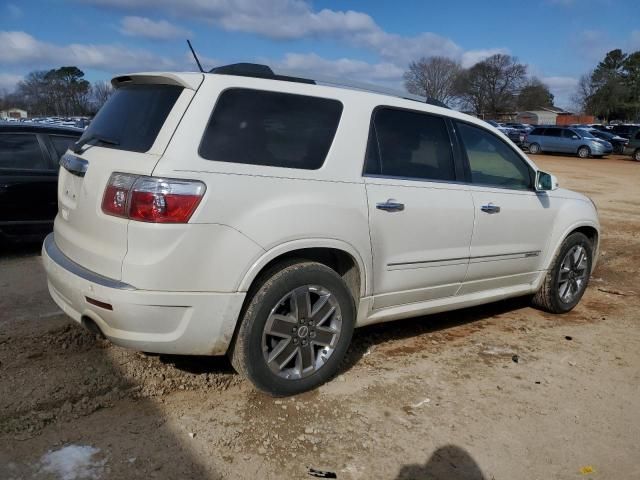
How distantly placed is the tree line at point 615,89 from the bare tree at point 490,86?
10961 mm

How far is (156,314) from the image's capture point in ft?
9.64

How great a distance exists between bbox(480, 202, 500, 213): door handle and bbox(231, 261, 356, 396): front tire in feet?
4.57

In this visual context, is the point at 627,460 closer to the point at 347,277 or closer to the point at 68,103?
the point at 347,277

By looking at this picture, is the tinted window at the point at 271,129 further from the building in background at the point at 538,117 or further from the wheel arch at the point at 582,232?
the building in background at the point at 538,117

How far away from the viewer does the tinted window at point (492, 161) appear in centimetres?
439

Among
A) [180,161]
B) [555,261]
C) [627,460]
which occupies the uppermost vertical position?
[180,161]

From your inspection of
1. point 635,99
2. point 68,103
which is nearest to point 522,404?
point 68,103

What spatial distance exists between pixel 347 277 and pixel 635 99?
291ft

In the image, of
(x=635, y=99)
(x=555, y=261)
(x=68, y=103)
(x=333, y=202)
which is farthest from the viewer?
(x=635, y=99)

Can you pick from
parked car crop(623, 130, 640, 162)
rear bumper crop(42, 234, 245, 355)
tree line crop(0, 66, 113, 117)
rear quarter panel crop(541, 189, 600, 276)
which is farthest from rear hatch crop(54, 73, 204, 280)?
tree line crop(0, 66, 113, 117)

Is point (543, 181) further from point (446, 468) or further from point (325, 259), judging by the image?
point (446, 468)

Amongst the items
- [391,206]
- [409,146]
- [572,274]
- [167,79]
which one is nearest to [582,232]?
[572,274]

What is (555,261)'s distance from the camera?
16.8ft

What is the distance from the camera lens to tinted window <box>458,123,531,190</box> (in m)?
4.39
